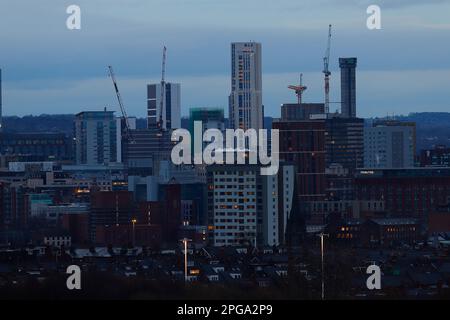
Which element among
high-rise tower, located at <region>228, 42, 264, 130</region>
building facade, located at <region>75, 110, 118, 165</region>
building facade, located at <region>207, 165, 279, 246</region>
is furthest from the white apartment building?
building facade, located at <region>75, 110, 118, 165</region>

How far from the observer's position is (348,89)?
110 m

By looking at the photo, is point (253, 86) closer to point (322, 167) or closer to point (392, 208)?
point (322, 167)

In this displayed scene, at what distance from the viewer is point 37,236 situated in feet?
183

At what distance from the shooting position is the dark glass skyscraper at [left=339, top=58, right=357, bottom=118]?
109062 mm

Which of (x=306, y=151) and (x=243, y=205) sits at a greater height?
(x=306, y=151)

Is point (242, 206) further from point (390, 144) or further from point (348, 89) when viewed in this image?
point (348, 89)

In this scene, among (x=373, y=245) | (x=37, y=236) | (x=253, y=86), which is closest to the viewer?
(x=373, y=245)

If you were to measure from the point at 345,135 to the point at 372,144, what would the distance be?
4.99m

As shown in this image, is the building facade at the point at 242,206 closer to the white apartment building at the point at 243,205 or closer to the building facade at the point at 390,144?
the white apartment building at the point at 243,205

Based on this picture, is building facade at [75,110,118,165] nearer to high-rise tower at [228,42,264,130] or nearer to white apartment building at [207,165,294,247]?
high-rise tower at [228,42,264,130]

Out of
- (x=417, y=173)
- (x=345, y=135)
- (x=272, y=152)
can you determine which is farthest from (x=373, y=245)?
(x=345, y=135)

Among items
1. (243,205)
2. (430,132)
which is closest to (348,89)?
(430,132)

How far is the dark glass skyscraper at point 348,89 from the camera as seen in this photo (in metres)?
109

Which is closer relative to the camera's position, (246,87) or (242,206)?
→ (242,206)
